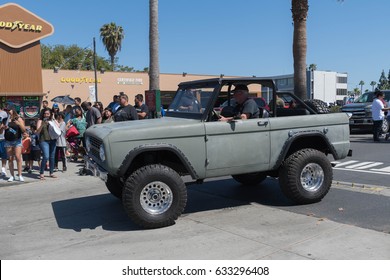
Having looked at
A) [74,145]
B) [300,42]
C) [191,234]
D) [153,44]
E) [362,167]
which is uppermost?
[300,42]

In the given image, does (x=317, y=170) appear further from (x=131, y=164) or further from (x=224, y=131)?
(x=131, y=164)

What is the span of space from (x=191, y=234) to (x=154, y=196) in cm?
70

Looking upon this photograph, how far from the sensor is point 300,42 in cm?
1372

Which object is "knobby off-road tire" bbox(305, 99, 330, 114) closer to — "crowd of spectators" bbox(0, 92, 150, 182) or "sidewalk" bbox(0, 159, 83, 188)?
"crowd of spectators" bbox(0, 92, 150, 182)

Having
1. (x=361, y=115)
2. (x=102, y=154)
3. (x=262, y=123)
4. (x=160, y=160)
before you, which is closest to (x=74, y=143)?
(x=160, y=160)

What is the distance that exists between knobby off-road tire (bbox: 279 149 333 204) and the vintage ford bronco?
14 millimetres

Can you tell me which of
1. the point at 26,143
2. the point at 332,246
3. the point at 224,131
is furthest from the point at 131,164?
the point at 26,143

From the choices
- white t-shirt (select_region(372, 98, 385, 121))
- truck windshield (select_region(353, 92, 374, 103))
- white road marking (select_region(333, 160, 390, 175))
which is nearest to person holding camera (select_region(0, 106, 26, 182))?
white road marking (select_region(333, 160, 390, 175))

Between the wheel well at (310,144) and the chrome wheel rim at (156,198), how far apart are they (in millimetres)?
2063

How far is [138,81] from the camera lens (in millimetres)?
38406

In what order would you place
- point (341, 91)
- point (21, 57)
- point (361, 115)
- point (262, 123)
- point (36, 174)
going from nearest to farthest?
point (262, 123) < point (36, 174) < point (361, 115) < point (21, 57) < point (341, 91)

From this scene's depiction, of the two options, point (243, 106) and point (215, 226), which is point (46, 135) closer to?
point (243, 106)

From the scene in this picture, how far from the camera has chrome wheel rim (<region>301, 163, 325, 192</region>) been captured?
623cm
